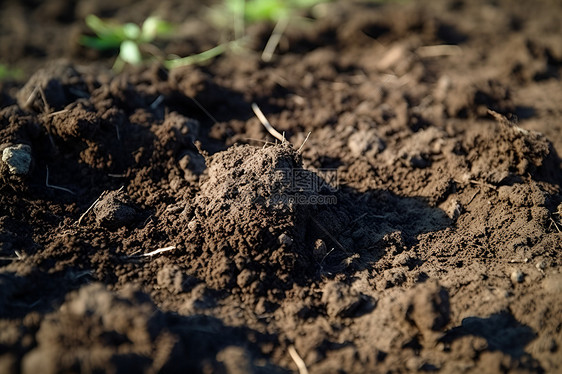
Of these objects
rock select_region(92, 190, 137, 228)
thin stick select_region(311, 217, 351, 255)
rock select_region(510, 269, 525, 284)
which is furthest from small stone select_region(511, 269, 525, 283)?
rock select_region(92, 190, 137, 228)

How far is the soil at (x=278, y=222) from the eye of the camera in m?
1.79

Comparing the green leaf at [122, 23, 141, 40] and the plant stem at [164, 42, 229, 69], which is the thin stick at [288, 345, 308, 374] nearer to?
the plant stem at [164, 42, 229, 69]

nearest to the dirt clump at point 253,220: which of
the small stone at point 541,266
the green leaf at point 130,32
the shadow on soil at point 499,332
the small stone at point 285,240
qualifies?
the small stone at point 285,240

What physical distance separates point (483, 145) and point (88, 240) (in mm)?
2314

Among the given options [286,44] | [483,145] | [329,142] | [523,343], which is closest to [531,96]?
[483,145]

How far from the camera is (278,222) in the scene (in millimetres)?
2170

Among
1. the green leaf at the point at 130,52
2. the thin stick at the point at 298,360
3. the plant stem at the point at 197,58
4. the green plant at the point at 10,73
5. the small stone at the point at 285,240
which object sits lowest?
the thin stick at the point at 298,360

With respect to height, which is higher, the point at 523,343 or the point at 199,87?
the point at 199,87

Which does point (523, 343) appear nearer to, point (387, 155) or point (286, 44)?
point (387, 155)

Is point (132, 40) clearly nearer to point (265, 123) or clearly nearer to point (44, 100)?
point (44, 100)

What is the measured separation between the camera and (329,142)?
9.50 feet

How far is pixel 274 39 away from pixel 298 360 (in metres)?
2.96

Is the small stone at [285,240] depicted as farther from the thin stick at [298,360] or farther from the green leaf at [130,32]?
the green leaf at [130,32]

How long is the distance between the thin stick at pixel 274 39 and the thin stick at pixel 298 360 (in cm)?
256
